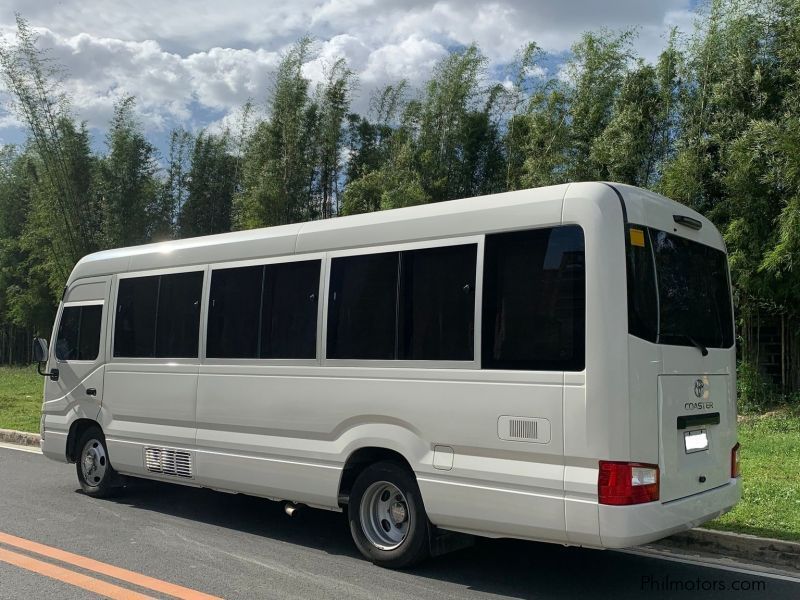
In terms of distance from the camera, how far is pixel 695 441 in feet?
15.8

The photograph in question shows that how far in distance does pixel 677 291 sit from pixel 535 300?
3.16 feet

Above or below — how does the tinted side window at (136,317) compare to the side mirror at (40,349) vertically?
above

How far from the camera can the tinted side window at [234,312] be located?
6379 millimetres

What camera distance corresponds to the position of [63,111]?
810 inches

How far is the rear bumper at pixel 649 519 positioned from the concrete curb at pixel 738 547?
3.12 ft

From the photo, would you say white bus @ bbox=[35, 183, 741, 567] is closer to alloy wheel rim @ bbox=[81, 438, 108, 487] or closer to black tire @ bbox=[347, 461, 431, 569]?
black tire @ bbox=[347, 461, 431, 569]

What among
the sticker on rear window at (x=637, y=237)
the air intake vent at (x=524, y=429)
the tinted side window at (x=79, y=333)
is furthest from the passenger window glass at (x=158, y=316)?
the sticker on rear window at (x=637, y=237)

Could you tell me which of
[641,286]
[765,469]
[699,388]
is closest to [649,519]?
[699,388]

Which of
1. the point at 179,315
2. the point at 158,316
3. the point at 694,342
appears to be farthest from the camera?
the point at 158,316

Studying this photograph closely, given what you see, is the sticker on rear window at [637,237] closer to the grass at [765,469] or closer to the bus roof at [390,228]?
the bus roof at [390,228]

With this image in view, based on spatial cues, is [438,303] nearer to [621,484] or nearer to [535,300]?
[535,300]

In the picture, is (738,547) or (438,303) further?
(738,547)

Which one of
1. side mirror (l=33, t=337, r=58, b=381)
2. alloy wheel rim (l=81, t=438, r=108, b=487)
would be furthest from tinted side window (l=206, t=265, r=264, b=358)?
side mirror (l=33, t=337, r=58, b=381)

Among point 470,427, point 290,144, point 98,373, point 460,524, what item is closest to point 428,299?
point 470,427
